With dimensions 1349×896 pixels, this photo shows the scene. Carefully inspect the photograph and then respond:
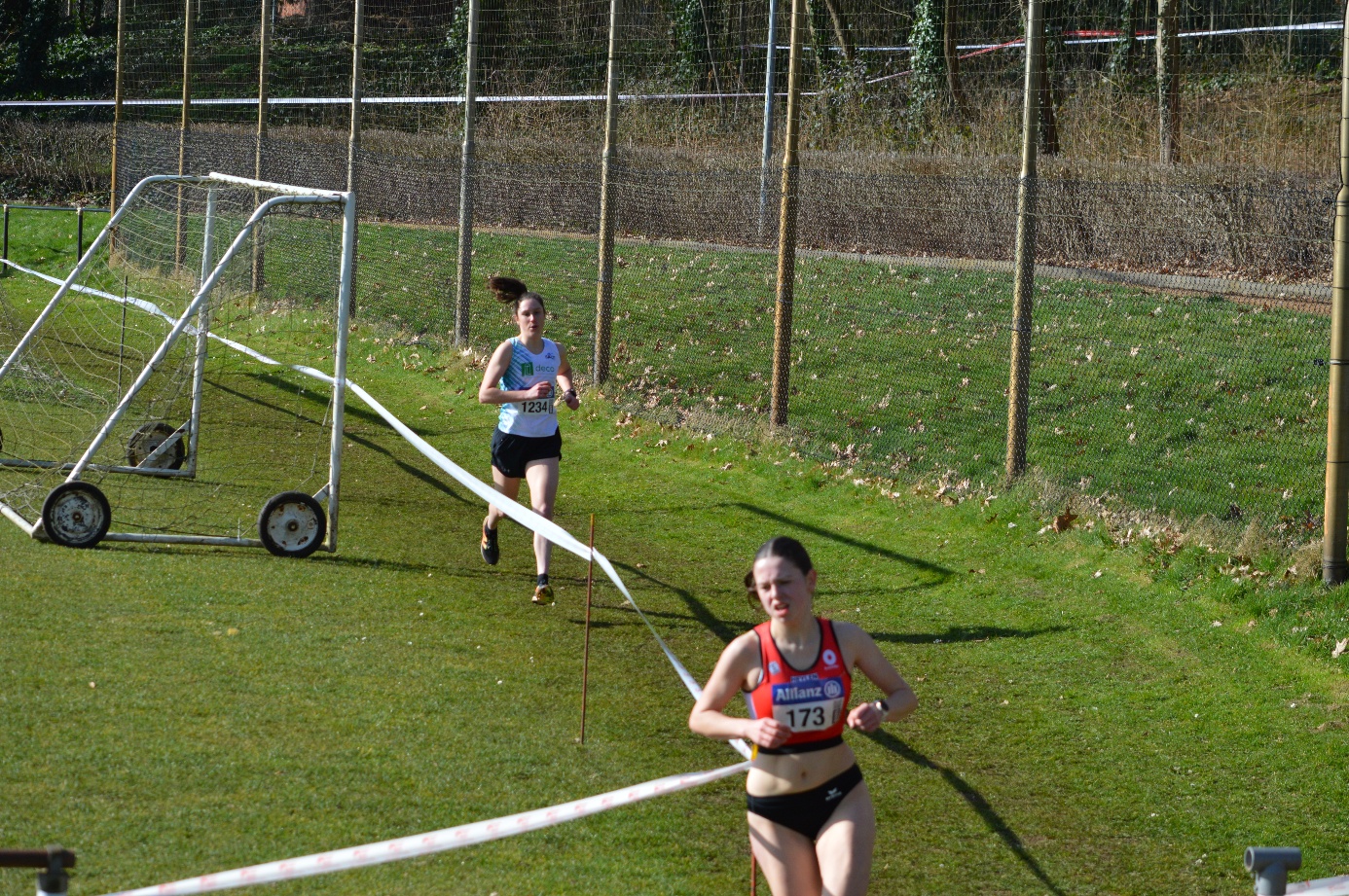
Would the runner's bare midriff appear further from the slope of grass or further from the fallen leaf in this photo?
the fallen leaf

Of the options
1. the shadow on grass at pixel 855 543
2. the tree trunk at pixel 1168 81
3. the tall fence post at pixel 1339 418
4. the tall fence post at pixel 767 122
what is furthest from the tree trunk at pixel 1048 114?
the shadow on grass at pixel 855 543

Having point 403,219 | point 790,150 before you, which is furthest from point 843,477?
point 403,219

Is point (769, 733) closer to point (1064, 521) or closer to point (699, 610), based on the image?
point (699, 610)

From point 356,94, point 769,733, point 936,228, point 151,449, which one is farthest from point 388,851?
point 356,94

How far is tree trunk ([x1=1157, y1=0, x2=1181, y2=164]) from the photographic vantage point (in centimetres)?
1375

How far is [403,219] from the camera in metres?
21.4

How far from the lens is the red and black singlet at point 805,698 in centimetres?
473

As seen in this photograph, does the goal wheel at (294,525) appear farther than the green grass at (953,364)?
No

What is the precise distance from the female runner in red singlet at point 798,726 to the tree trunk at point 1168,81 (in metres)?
10.3

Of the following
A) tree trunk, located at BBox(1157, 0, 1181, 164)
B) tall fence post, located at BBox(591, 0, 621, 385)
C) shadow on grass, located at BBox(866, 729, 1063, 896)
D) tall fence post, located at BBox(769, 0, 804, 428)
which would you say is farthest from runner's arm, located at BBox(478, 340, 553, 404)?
tree trunk, located at BBox(1157, 0, 1181, 164)

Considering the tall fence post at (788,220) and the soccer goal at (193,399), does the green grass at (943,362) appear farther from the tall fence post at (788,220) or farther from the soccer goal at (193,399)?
the soccer goal at (193,399)

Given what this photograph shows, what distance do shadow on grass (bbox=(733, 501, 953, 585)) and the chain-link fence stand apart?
1.19m

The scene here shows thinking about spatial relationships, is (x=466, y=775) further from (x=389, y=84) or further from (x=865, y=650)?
(x=389, y=84)

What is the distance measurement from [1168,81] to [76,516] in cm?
1071
